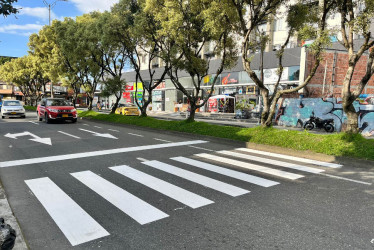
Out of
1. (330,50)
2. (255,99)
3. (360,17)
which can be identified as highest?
(330,50)

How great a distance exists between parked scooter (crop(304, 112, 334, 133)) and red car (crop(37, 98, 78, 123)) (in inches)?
682

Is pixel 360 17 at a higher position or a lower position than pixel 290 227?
higher

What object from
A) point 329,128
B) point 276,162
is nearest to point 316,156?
point 276,162

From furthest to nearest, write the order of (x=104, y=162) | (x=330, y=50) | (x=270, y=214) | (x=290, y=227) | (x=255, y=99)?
(x=255, y=99), (x=330, y=50), (x=104, y=162), (x=270, y=214), (x=290, y=227)

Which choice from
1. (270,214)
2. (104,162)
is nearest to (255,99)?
(104,162)

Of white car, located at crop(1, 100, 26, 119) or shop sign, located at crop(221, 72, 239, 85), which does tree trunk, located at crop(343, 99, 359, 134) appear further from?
white car, located at crop(1, 100, 26, 119)

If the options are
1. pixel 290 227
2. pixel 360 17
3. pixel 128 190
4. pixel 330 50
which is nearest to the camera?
pixel 290 227

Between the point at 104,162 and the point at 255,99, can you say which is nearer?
the point at 104,162

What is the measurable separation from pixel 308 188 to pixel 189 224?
122 inches

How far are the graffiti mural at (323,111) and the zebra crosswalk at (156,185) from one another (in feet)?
32.3

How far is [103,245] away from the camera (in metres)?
3.42

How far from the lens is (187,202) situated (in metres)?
4.82

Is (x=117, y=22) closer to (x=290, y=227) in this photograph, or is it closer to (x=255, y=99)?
(x=290, y=227)

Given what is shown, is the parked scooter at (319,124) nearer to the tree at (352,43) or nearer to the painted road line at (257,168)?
the tree at (352,43)
